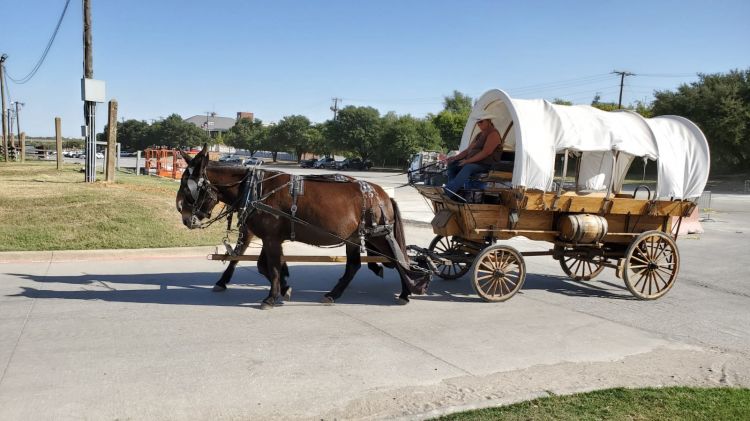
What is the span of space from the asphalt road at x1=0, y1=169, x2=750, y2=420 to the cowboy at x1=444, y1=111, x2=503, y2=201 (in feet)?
5.45

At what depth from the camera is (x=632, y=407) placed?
4.51m

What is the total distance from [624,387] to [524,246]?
29.7 ft

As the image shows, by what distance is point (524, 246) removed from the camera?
1393 cm

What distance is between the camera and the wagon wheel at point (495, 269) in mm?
7910

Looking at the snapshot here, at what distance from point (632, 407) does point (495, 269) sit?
3.58 m

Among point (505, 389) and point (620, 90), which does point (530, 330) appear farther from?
point (620, 90)

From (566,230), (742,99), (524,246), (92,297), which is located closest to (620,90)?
(742,99)

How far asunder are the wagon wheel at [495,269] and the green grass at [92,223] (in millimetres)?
5831

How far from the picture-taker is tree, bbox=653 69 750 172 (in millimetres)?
44938

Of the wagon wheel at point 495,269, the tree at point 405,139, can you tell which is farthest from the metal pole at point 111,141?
the tree at point 405,139

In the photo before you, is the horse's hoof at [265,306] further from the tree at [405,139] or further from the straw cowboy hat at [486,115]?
the tree at [405,139]

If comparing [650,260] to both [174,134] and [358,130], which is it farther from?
[174,134]

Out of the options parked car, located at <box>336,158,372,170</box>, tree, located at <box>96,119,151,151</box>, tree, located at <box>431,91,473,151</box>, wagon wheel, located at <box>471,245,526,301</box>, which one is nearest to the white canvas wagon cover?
wagon wheel, located at <box>471,245,526,301</box>

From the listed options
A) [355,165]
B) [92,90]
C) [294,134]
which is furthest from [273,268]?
[294,134]
